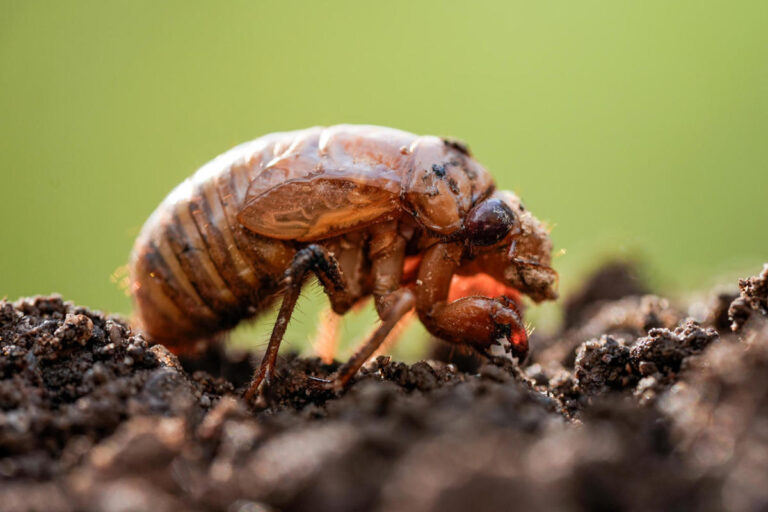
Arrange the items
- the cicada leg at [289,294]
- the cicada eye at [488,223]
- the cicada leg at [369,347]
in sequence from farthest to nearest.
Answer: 1. the cicada eye at [488,223]
2. the cicada leg at [289,294]
3. the cicada leg at [369,347]

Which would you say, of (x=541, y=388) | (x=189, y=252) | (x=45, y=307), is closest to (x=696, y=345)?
(x=541, y=388)

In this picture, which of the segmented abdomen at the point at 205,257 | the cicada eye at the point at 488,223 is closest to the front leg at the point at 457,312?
the cicada eye at the point at 488,223

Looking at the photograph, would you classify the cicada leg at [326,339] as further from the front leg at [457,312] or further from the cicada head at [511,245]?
the cicada head at [511,245]

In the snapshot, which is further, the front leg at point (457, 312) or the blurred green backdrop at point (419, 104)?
the blurred green backdrop at point (419, 104)

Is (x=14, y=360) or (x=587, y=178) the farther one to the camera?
(x=587, y=178)

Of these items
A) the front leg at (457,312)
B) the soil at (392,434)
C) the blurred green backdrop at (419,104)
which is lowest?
the soil at (392,434)

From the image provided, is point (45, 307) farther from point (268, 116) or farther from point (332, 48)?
point (332, 48)

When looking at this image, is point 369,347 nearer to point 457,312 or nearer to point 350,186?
point 457,312
